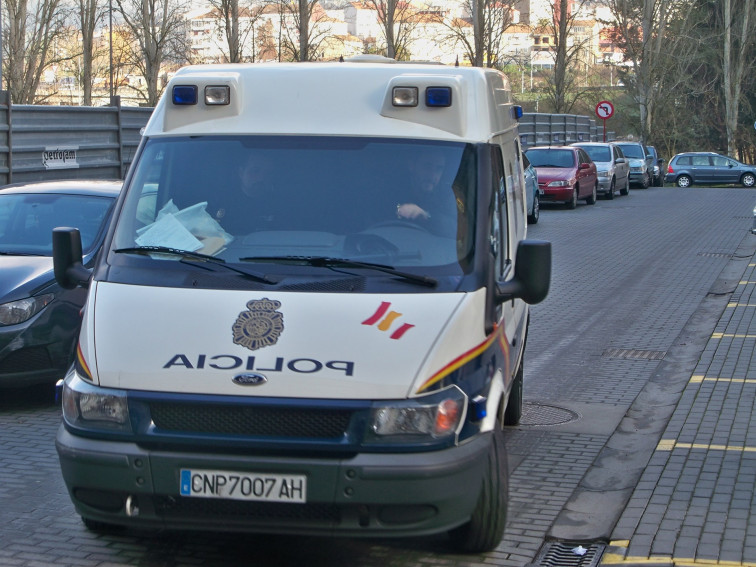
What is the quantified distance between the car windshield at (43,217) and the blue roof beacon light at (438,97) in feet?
12.6

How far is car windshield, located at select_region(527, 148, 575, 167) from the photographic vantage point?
28578mm

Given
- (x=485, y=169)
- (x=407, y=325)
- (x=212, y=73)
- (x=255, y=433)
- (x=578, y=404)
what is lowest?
(x=578, y=404)

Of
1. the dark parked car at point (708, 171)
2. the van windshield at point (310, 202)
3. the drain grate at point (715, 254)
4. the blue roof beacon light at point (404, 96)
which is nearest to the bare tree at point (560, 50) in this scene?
the dark parked car at point (708, 171)

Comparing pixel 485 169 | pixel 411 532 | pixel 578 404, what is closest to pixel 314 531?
pixel 411 532

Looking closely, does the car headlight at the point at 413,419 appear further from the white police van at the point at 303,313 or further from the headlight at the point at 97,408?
the headlight at the point at 97,408

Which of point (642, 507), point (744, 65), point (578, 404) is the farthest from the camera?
point (744, 65)

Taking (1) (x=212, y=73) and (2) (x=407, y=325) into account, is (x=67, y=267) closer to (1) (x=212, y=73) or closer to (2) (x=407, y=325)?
(1) (x=212, y=73)

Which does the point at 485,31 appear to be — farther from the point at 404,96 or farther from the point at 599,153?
the point at 404,96

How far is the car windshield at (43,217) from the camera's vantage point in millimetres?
8547

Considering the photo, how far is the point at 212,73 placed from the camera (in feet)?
18.3

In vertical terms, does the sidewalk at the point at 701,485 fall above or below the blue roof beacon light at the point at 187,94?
below

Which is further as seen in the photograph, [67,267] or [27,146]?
[27,146]

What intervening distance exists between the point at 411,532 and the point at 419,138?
72.7 inches

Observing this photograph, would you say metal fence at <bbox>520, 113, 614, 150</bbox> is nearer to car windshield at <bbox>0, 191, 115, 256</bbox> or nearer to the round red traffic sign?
the round red traffic sign
